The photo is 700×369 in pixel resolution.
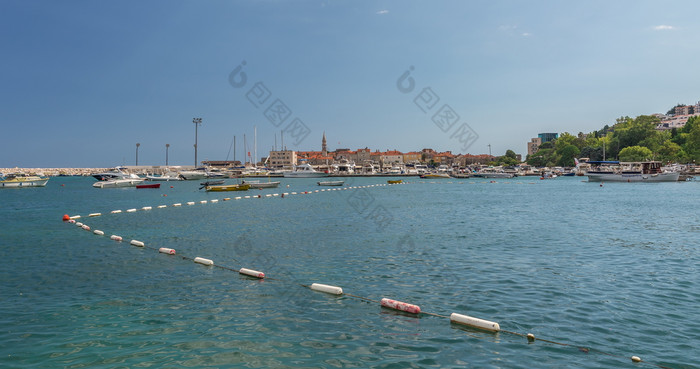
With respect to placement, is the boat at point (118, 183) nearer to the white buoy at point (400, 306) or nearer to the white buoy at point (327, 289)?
the white buoy at point (327, 289)

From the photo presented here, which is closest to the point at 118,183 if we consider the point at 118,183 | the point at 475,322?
the point at 118,183

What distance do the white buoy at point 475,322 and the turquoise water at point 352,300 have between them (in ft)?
0.66

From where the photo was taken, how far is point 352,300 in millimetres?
10578

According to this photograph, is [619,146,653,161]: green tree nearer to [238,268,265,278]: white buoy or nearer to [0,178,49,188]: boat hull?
[238,268,265,278]: white buoy

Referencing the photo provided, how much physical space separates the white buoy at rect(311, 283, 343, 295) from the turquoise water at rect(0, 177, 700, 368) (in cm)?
18

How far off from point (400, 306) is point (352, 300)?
1.40 metres

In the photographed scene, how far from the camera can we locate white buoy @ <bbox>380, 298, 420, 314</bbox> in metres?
9.50

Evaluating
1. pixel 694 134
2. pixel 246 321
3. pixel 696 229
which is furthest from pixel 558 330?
pixel 694 134

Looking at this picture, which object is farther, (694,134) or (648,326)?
(694,134)

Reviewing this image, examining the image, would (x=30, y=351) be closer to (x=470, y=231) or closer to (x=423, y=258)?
(x=423, y=258)

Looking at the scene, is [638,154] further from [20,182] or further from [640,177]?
[20,182]

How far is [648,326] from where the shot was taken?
8609 mm

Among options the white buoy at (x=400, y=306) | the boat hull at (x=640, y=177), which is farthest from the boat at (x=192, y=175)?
the white buoy at (x=400, y=306)

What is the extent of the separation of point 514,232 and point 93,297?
62.1ft
